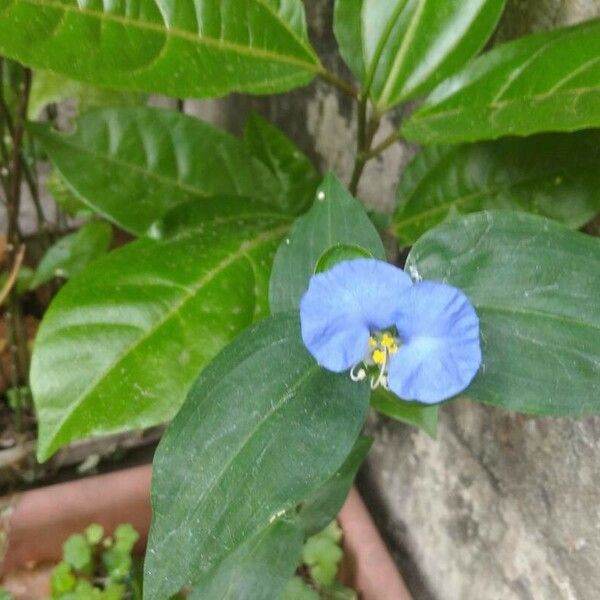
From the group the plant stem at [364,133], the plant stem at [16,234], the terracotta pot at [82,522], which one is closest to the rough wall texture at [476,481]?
the terracotta pot at [82,522]

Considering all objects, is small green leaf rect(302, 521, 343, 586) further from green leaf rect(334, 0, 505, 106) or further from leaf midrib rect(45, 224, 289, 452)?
green leaf rect(334, 0, 505, 106)

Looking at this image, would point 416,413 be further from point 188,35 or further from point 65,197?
point 65,197

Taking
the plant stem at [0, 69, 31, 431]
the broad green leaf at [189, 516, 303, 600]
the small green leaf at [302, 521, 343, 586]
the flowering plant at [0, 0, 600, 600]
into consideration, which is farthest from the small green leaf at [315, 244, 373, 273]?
the small green leaf at [302, 521, 343, 586]

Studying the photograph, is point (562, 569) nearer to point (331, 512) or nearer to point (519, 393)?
point (331, 512)

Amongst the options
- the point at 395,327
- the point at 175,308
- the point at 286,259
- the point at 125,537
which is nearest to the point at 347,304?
the point at 395,327

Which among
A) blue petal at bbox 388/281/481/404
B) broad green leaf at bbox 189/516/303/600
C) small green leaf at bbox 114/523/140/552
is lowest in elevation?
small green leaf at bbox 114/523/140/552

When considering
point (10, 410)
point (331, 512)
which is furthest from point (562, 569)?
point (10, 410)
